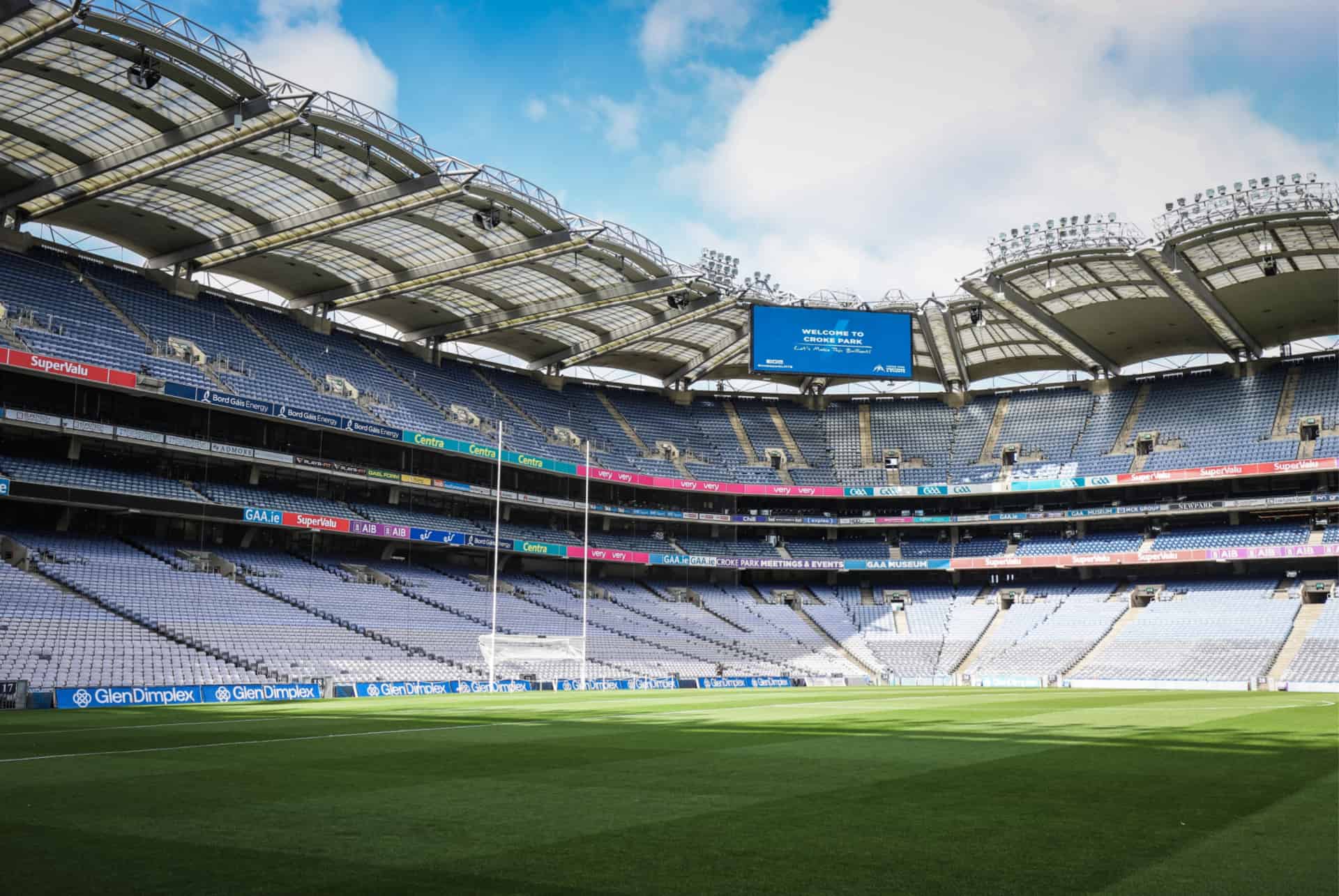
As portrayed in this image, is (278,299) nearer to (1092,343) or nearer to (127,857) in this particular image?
(1092,343)

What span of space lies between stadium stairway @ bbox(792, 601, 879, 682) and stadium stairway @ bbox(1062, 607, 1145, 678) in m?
11.0

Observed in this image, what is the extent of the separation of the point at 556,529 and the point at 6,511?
3211cm

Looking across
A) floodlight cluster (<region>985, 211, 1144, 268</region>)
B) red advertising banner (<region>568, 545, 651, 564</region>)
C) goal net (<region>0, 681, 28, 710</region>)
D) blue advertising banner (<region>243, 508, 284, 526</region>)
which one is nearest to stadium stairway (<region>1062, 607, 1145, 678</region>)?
floodlight cluster (<region>985, 211, 1144, 268</region>)

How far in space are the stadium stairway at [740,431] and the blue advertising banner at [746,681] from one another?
21.2 meters

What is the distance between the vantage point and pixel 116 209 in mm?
49562

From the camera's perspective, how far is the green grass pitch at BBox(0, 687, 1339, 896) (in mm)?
8180

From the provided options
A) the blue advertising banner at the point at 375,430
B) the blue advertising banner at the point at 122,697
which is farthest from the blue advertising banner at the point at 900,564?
the blue advertising banner at the point at 122,697

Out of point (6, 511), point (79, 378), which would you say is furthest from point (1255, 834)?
point (6, 511)

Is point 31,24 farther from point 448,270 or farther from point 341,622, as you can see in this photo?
point 341,622

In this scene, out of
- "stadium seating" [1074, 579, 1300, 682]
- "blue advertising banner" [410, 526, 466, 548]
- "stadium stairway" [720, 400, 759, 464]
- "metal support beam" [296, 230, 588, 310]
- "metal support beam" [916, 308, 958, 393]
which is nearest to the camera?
"metal support beam" [296, 230, 588, 310]

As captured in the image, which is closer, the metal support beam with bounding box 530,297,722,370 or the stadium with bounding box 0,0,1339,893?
the stadium with bounding box 0,0,1339,893

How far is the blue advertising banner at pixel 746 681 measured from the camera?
5675cm

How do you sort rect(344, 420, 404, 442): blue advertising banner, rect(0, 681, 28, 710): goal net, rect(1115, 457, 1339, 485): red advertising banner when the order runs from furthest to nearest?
1. rect(1115, 457, 1339, 485): red advertising banner
2. rect(344, 420, 404, 442): blue advertising banner
3. rect(0, 681, 28, 710): goal net

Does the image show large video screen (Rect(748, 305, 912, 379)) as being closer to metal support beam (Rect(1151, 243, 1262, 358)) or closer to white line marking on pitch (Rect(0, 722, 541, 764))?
metal support beam (Rect(1151, 243, 1262, 358))
